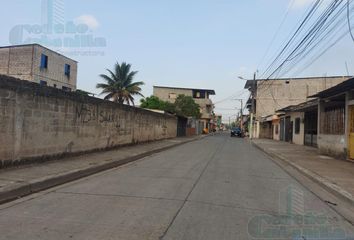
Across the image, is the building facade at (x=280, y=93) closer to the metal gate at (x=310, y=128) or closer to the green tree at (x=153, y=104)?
the green tree at (x=153, y=104)

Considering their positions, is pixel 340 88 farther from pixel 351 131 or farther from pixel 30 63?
pixel 30 63

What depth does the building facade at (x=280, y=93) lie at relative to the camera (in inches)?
2405

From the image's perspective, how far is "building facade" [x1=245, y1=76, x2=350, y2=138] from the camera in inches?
2405

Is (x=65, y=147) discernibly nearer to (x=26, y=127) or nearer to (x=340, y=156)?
(x=26, y=127)

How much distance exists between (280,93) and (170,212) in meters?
59.6

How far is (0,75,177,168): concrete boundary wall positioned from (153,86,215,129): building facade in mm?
68046

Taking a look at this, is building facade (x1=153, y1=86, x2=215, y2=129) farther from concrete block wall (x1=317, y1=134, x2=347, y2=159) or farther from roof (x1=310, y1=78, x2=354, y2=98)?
roof (x1=310, y1=78, x2=354, y2=98)

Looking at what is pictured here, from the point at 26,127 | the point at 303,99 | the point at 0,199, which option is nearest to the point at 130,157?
the point at 26,127

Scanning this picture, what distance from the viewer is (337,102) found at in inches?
773

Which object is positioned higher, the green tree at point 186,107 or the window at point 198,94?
the window at point 198,94

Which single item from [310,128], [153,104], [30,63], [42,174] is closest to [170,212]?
[42,174]

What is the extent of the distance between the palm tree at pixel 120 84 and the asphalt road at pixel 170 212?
148 feet

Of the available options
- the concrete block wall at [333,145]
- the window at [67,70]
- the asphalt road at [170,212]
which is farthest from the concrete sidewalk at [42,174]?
the window at [67,70]

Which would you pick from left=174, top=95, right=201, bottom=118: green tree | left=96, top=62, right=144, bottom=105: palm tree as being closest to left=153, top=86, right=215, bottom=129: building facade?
left=174, top=95, right=201, bottom=118: green tree
